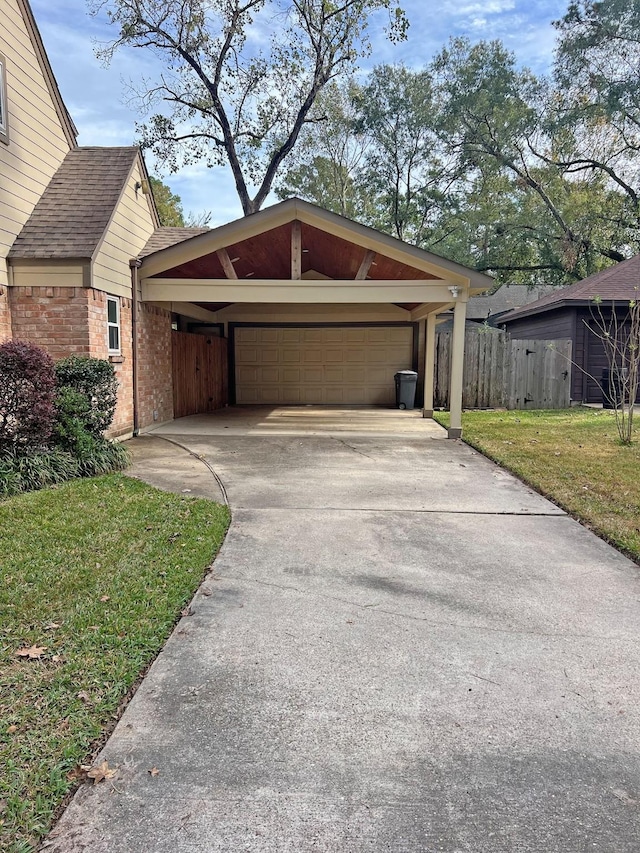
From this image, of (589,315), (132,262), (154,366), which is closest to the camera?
(132,262)

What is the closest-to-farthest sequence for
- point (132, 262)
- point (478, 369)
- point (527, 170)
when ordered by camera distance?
point (132, 262) < point (478, 369) < point (527, 170)

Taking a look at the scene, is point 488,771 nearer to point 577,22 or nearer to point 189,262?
point 189,262

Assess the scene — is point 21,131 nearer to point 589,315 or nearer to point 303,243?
point 303,243

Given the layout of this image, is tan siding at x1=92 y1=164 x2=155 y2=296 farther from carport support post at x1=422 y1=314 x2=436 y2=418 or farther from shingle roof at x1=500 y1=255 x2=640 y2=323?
shingle roof at x1=500 y1=255 x2=640 y2=323

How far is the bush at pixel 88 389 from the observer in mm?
6723

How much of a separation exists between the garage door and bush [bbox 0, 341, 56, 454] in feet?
34.4

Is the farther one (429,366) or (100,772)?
(429,366)

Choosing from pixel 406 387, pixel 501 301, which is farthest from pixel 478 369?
pixel 501 301

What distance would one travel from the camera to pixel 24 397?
6168 millimetres

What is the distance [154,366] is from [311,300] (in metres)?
3.36

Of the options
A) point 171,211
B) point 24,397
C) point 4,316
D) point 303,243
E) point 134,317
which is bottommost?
point 24,397

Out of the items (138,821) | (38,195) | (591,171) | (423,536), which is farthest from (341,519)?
(591,171)

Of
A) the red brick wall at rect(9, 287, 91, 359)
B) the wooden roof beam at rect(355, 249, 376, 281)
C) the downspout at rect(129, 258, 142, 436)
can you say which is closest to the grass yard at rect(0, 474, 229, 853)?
the red brick wall at rect(9, 287, 91, 359)

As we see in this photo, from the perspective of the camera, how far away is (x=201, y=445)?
31.0 feet
